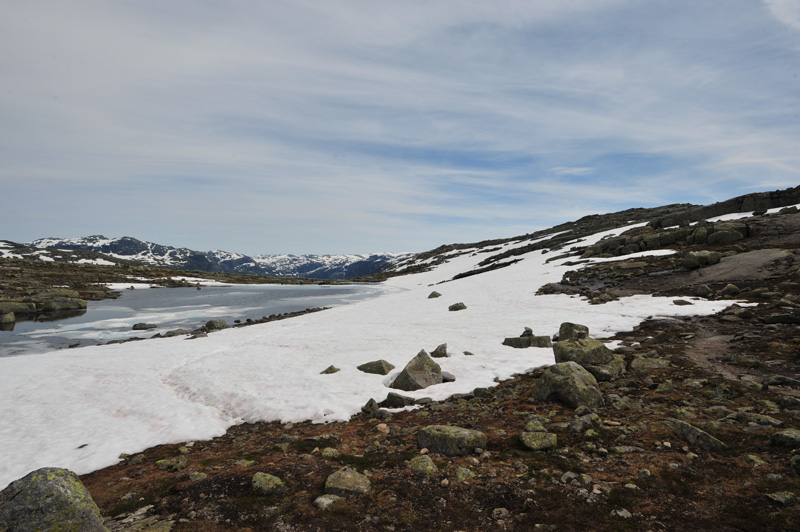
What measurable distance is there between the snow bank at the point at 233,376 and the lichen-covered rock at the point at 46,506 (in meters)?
5.78

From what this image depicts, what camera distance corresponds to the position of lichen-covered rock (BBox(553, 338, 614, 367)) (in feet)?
44.0

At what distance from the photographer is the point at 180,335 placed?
32.2 metres

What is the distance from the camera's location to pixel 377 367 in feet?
53.9

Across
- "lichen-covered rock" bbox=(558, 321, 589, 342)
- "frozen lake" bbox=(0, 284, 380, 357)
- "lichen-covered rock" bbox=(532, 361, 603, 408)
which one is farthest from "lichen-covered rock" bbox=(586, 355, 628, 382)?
"frozen lake" bbox=(0, 284, 380, 357)

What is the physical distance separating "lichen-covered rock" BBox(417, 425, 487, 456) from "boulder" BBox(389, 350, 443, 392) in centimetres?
526

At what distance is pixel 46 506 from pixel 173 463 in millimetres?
4292

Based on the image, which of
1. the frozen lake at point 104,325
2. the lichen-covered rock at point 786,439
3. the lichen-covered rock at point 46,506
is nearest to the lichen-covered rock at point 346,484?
the lichen-covered rock at point 46,506

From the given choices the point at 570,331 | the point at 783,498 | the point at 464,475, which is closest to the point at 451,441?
the point at 464,475

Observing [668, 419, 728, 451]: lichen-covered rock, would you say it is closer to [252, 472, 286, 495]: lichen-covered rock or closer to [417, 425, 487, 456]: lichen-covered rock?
[417, 425, 487, 456]: lichen-covered rock

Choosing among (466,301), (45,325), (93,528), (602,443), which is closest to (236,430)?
(93,528)

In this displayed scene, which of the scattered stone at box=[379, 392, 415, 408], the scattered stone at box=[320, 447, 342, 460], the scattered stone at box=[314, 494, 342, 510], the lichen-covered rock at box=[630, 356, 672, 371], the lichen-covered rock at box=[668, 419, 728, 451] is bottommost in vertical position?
the scattered stone at box=[379, 392, 415, 408]

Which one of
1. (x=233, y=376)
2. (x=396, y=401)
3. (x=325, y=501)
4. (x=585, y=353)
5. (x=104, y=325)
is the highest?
(x=585, y=353)

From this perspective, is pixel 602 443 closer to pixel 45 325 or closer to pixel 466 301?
pixel 466 301

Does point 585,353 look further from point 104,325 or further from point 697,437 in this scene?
point 104,325
